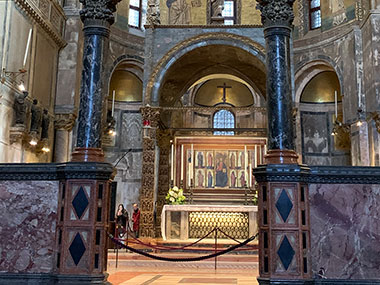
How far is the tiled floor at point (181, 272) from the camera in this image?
7.61 metres

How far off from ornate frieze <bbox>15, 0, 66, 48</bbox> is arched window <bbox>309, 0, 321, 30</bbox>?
36.7ft

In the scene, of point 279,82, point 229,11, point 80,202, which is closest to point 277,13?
point 279,82

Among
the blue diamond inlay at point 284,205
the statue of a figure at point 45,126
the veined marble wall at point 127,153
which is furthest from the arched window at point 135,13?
the blue diamond inlay at point 284,205

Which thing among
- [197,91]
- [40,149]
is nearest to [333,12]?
[197,91]

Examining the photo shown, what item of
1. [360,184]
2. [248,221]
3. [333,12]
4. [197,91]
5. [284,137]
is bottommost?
[248,221]

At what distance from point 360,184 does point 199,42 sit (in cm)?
1113

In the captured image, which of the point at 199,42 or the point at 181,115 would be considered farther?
the point at 181,115

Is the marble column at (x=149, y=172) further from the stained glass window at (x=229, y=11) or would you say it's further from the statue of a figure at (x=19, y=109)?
the stained glass window at (x=229, y=11)

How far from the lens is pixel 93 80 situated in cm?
705

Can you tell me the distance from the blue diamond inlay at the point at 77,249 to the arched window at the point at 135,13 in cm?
1597

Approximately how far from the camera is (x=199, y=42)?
16375mm

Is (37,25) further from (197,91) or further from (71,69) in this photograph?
(197,91)

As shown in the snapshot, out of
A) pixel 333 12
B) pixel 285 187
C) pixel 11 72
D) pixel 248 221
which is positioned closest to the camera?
pixel 285 187

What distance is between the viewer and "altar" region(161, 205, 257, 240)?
46.3 ft
